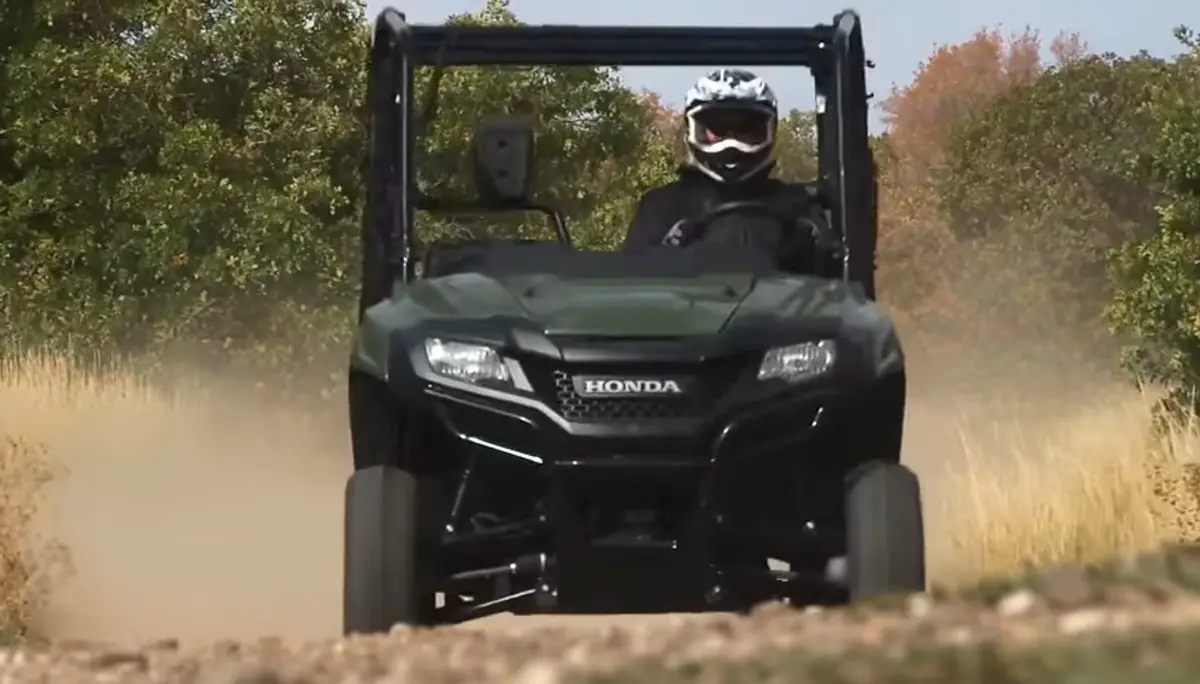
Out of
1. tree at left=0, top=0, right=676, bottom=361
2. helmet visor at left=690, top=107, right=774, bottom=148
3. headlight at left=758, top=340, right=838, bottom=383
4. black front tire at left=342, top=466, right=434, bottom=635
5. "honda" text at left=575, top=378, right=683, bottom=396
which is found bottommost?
black front tire at left=342, top=466, right=434, bottom=635

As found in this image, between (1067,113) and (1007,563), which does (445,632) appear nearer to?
(1007,563)

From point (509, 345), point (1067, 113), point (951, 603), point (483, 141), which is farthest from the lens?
point (1067, 113)

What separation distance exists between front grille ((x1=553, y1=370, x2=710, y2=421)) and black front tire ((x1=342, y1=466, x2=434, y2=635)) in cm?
51

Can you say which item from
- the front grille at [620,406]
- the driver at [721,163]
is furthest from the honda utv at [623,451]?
the driver at [721,163]

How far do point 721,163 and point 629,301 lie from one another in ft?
4.35

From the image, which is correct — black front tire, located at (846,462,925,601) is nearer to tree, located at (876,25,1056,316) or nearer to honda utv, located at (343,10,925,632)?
honda utv, located at (343,10,925,632)

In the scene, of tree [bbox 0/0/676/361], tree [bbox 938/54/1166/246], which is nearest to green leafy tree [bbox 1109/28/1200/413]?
tree [bbox 0/0/676/361]

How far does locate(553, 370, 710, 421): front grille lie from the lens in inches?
238

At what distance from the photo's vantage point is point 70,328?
64.7 ft

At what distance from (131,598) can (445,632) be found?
441 cm

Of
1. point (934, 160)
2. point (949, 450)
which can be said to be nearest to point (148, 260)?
point (949, 450)

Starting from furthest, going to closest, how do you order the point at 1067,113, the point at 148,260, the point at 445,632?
the point at 1067,113
the point at 148,260
the point at 445,632

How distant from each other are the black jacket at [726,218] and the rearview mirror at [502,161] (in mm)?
612

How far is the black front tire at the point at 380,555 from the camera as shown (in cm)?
612
